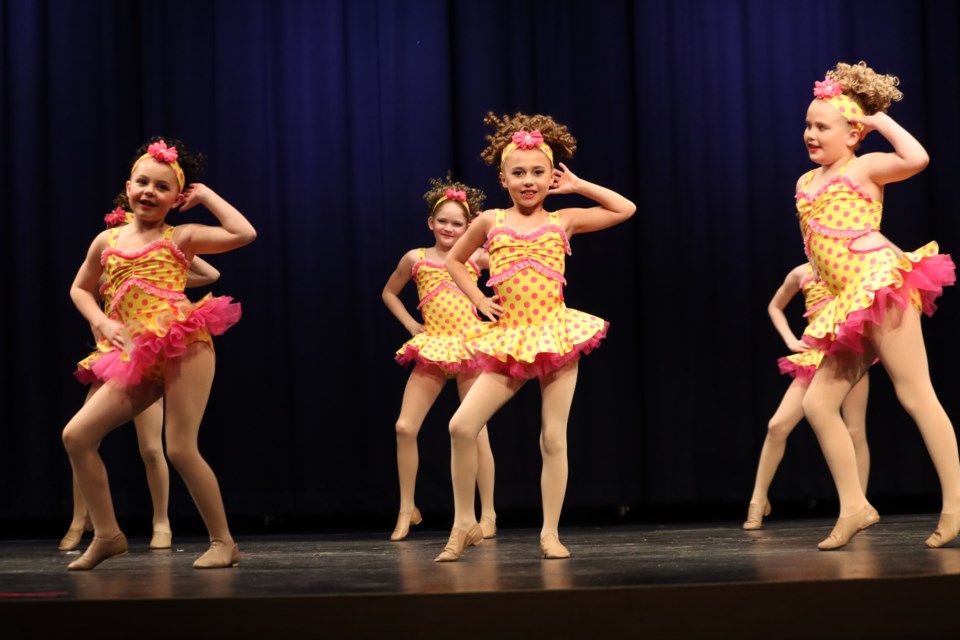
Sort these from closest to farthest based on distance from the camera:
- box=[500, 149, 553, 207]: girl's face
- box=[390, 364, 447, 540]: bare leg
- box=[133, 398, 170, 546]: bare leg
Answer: box=[500, 149, 553, 207]: girl's face < box=[133, 398, 170, 546]: bare leg < box=[390, 364, 447, 540]: bare leg

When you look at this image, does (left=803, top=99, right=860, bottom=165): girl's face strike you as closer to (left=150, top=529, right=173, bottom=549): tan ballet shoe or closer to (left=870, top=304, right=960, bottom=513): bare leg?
(left=870, top=304, right=960, bottom=513): bare leg

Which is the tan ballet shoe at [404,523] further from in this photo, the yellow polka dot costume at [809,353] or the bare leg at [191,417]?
the yellow polka dot costume at [809,353]

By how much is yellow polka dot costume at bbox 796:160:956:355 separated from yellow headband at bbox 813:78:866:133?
0.20 metres

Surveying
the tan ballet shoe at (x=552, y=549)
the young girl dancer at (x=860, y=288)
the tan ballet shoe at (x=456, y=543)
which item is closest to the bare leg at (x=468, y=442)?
the tan ballet shoe at (x=456, y=543)

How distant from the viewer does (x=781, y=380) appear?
660 centimetres

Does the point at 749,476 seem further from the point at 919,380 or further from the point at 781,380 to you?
the point at 919,380

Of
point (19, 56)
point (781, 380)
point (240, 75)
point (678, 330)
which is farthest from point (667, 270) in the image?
point (19, 56)

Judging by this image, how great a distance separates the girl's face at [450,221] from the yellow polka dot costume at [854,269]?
2.09 m

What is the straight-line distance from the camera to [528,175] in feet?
13.8

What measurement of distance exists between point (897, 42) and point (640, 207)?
1.84 metres

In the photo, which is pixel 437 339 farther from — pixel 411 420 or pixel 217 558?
pixel 217 558

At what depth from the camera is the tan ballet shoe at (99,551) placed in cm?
385

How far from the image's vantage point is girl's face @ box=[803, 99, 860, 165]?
161 inches

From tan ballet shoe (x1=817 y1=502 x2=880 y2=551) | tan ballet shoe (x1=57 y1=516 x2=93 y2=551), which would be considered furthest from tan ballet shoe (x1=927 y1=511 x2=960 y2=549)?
tan ballet shoe (x1=57 y1=516 x2=93 y2=551)
